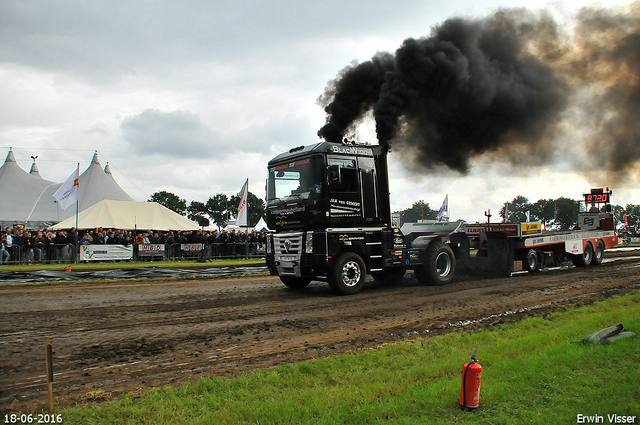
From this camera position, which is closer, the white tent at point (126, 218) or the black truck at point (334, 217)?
the black truck at point (334, 217)

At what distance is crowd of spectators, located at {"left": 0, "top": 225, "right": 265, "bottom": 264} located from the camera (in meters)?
20.1

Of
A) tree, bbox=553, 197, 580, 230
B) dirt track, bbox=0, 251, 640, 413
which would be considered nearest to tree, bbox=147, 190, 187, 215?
tree, bbox=553, 197, 580, 230

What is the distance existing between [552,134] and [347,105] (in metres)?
8.21

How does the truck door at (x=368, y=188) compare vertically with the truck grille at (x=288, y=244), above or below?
above

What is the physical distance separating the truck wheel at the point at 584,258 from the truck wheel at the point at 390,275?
28.6 feet

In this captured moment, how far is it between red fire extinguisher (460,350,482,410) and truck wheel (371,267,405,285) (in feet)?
29.0

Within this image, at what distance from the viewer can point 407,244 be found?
1270 centimetres

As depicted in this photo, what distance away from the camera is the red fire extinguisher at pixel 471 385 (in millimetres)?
4020

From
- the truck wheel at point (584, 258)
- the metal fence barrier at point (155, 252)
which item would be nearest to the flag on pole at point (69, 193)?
the metal fence barrier at point (155, 252)

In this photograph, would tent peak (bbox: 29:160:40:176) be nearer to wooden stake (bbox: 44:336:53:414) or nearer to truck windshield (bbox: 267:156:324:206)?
truck windshield (bbox: 267:156:324:206)

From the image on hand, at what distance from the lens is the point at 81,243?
2192 cm

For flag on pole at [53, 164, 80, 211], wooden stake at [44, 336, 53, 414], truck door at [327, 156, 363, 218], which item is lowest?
wooden stake at [44, 336, 53, 414]

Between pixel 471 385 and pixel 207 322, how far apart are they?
531 cm

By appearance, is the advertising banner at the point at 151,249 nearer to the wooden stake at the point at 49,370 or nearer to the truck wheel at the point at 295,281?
the truck wheel at the point at 295,281
